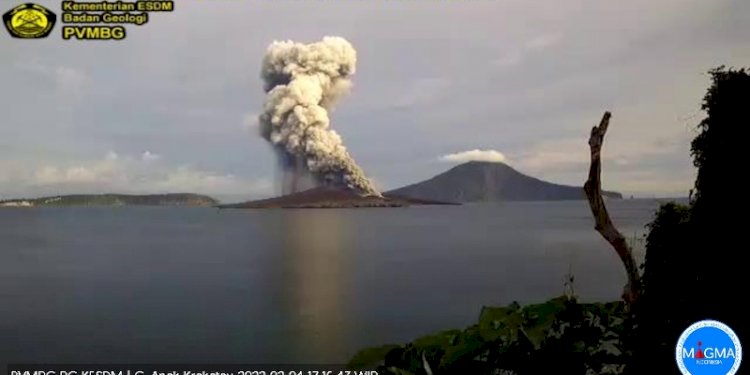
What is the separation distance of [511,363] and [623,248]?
0.48m

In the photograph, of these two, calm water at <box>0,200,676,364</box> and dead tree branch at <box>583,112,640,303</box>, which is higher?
dead tree branch at <box>583,112,640,303</box>

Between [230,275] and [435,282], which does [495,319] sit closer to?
[435,282]

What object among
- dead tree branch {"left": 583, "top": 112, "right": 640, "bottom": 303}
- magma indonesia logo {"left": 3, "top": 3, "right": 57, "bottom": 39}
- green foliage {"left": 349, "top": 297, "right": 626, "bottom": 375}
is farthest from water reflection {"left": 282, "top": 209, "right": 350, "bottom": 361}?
green foliage {"left": 349, "top": 297, "right": 626, "bottom": 375}

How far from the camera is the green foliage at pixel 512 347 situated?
59 centimetres

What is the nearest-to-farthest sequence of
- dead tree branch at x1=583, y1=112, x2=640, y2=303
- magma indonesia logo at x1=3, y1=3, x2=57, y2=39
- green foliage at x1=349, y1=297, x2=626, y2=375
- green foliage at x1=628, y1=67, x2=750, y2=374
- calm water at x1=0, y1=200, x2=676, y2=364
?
green foliage at x1=349, y1=297, x2=626, y2=375 → green foliage at x1=628, y1=67, x2=750, y2=374 → dead tree branch at x1=583, y1=112, x2=640, y2=303 → magma indonesia logo at x1=3, y1=3, x2=57, y2=39 → calm water at x1=0, y1=200, x2=676, y2=364

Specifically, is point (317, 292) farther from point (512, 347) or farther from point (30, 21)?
point (512, 347)

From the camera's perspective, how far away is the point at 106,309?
15875 millimetres

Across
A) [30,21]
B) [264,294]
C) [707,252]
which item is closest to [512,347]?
[707,252]

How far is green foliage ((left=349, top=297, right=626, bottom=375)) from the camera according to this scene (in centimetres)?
59

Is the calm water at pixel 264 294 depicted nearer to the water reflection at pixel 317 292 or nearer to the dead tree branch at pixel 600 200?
the water reflection at pixel 317 292

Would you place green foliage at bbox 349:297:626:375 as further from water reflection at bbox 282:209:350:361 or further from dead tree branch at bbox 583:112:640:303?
water reflection at bbox 282:209:350:361

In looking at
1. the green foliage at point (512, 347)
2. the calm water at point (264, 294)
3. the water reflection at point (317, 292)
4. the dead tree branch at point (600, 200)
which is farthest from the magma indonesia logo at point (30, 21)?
the water reflection at point (317, 292)

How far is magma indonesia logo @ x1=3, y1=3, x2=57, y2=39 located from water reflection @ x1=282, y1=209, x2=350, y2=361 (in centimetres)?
892

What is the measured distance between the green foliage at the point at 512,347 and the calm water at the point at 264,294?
486 cm
